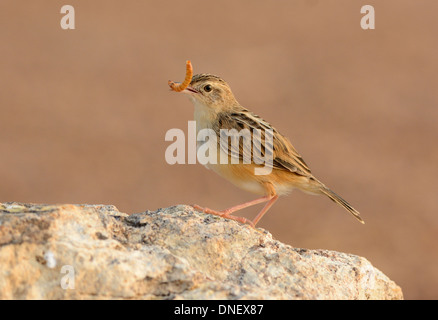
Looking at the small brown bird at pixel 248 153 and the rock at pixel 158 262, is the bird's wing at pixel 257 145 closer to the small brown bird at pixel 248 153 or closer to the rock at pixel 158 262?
the small brown bird at pixel 248 153

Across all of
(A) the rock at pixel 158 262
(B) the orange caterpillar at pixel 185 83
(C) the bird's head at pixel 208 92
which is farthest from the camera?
(C) the bird's head at pixel 208 92

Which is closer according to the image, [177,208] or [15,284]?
[15,284]

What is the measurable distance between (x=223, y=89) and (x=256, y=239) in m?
2.67

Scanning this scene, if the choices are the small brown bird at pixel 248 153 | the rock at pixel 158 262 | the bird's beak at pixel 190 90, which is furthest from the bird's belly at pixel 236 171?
the rock at pixel 158 262

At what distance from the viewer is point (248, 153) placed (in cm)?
607

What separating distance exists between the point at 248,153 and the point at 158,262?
270cm

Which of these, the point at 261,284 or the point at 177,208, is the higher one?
the point at 177,208

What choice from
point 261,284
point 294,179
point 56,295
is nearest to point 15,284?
point 56,295

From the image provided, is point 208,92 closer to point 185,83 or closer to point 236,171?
point 185,83

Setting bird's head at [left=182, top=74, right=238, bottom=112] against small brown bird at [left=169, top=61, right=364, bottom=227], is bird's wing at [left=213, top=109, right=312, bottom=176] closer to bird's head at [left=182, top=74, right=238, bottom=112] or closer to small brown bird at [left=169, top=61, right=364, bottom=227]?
small brown bird at [left=169, top=61, right=364, bottom=227]

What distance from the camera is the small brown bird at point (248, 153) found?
6.05 meters

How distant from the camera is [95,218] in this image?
3.94 m
